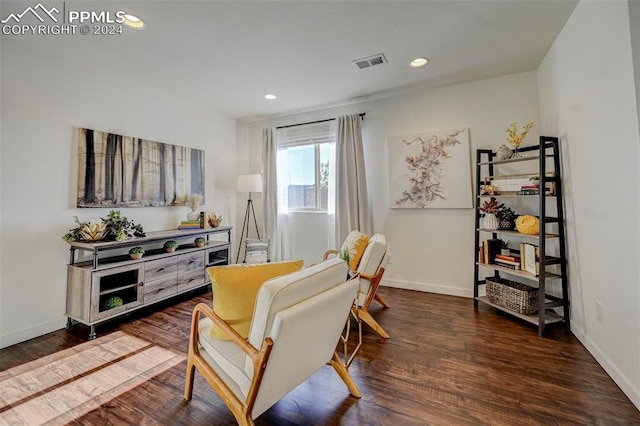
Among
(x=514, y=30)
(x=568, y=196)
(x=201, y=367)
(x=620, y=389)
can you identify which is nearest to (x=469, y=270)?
(x=568, y=196)

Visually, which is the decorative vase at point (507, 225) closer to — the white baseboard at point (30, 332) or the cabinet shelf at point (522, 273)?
the cabinet shelf at point (522, 273)

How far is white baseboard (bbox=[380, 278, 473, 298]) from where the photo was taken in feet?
10.9

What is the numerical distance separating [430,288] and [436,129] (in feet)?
6.71

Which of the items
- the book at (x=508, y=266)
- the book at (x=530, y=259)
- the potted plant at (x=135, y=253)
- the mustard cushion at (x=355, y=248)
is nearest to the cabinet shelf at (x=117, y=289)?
the potted plant at (x=135, y=253)

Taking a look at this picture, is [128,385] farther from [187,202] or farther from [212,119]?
[212,119]

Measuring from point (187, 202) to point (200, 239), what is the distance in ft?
1.95

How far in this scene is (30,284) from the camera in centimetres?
239

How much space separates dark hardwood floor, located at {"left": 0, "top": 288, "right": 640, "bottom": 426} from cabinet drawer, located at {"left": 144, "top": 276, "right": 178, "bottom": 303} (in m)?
0.36

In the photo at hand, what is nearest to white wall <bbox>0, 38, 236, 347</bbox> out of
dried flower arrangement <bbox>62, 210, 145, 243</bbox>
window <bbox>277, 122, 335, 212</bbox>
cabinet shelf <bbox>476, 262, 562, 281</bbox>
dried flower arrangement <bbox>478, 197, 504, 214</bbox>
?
dried flower arrangement <bbox>62, 210, 145, 243</bbox>

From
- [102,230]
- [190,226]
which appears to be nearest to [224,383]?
[102,230]

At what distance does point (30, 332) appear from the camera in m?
2.37

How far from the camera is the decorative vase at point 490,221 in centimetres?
286

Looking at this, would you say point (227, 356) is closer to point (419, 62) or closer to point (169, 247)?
point (169, 247)

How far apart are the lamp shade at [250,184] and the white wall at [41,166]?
1517mm
